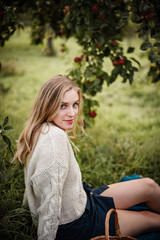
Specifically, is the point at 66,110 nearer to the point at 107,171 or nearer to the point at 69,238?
the point at 69,238

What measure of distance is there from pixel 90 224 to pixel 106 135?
1896 mm

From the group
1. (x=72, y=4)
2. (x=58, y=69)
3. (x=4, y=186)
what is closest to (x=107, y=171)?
(x=4, y=186)

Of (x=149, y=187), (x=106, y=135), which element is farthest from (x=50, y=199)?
(x=106, y=135)

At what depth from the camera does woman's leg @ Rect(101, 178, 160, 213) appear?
5.16ft

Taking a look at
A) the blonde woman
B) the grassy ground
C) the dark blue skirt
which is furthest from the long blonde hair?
the dark blue skirt

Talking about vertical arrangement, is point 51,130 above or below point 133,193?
above

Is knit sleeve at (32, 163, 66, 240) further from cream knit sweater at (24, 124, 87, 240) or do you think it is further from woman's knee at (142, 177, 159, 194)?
woman's knee at (142, 177, 159, 194)

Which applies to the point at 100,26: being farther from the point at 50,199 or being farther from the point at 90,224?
the point at 90,224

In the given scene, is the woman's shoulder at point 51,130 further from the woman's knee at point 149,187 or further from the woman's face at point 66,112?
the woman's knee at point 149,187

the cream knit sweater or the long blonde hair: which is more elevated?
the long blonde hair

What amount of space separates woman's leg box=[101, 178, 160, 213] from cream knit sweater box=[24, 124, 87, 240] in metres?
0.41

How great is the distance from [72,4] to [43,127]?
1.26m

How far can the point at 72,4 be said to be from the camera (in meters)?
1.75

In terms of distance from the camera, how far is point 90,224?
4.30 feet
